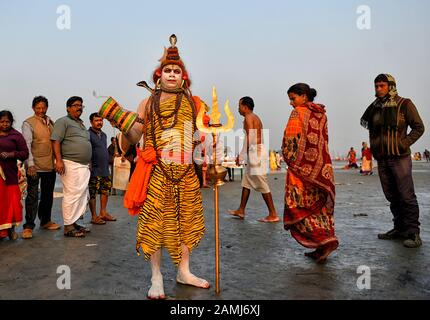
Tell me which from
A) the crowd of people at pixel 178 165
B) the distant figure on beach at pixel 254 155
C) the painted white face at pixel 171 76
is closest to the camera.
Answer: the crowd of people at pixel 178 165

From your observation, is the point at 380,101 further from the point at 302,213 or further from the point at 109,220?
the point at 109,220

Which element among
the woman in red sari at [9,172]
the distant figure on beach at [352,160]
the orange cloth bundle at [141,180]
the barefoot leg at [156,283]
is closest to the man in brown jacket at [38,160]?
the woman in red sari at [9,172]

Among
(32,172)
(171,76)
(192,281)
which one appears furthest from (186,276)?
(32,172)

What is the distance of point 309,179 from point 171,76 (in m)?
1.92

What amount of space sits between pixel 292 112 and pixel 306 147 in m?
0.45

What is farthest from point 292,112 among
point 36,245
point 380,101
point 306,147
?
point 36,245

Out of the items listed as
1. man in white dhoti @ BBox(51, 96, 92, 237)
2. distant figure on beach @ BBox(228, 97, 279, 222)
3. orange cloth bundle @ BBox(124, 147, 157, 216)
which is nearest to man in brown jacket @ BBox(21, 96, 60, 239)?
man in white dhoti @ BBox(51, 96, 92, 237)

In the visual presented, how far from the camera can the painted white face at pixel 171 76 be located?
3434 millimetres

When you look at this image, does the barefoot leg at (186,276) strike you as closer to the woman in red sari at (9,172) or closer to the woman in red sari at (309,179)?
the woman in red sari at (309,179)

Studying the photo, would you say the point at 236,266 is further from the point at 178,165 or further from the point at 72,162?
the point at 72,162

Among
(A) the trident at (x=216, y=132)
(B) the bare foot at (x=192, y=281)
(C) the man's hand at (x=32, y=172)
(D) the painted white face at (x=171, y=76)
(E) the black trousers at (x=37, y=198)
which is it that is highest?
(D) the painted white face at (x=171, y=76)

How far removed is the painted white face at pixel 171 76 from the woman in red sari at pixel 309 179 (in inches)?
62.6

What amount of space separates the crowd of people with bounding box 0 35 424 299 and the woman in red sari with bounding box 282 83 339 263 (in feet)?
0.04
